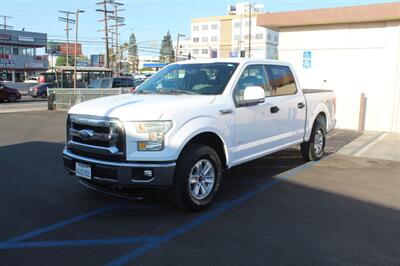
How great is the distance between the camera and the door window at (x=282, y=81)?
6.87 meters

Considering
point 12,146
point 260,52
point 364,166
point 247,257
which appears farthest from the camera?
point 260,52

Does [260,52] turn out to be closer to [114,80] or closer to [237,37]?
[237,37]

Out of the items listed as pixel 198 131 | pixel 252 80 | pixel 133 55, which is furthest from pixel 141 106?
pixel 133 55

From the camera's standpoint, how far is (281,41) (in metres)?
14.1

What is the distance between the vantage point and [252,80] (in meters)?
6.33

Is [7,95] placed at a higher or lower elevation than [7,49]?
lower

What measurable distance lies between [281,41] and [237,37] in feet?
375

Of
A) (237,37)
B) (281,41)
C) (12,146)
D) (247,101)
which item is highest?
(237,37)

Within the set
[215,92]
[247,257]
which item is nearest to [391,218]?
[247,257]

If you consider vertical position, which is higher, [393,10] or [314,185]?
[393,10]

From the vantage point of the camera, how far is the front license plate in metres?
5.04

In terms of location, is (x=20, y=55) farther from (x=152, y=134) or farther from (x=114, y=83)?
(x=152, y=134)

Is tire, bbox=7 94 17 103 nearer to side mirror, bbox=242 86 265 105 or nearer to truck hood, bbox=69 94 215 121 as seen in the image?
truck hood, bbox=69 94 215 121

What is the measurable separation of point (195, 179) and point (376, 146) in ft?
21.7
